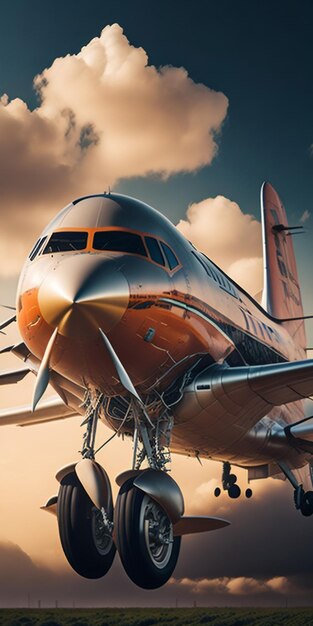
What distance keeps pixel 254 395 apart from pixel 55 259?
238 inches

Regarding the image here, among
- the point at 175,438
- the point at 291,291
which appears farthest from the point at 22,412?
the point at 291,291

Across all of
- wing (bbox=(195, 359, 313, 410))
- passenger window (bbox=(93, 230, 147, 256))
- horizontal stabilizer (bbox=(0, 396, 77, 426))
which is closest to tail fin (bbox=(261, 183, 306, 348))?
horizontal stabilizer (bbox=(0, 396, 77, 426))

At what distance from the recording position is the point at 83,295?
1375cm

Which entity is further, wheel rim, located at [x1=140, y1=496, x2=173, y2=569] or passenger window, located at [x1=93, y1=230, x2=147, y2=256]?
wheel rim, located at [x1=140, y1=496, x2=173, y2=569]

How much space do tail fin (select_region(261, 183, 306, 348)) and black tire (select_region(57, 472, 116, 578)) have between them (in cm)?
1605

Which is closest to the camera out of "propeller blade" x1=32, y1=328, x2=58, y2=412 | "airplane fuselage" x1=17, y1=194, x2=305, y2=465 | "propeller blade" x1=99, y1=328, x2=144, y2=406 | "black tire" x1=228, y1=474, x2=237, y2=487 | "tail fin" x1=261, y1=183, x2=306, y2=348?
"airplane fuselage" x1=17, y1=194, x2=305, y2=465

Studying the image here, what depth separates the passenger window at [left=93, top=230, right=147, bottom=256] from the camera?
14.9 meters

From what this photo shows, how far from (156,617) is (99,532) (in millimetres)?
63159

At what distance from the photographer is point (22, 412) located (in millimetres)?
24406

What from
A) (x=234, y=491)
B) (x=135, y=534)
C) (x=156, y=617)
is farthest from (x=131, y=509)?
(x=156, y=617)

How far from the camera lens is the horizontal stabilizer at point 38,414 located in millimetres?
23531

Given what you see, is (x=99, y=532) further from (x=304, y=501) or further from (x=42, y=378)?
(x=304, y=501)

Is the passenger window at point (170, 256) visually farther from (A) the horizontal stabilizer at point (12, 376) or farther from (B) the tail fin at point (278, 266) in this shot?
(B) the tail fin at point (278, 266)

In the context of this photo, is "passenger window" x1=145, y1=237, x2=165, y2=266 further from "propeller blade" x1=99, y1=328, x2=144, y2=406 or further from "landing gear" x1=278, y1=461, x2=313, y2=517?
"landing gear" x1=278, y1=461, x2=313, y2=517
